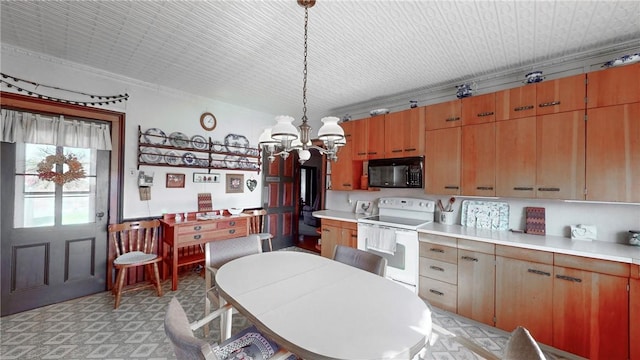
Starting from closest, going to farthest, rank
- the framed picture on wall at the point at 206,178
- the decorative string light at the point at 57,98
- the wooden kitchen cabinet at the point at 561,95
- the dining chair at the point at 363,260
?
1. the dining chair at the point at 363,260
2. the wooden kitchen cabinet at the point at 561,95
3. the decorative string light at the point at 57,98
4. the framed picture on wall at the point at 206,178

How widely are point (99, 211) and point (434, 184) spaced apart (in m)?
4.24

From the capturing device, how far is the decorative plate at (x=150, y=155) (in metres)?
3.32

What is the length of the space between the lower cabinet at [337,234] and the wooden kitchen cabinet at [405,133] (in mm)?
1192

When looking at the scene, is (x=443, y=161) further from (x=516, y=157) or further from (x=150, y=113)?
(x=150, y=113)

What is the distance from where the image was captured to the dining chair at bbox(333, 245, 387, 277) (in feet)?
6.29

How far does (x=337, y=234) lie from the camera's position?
12.1 ft

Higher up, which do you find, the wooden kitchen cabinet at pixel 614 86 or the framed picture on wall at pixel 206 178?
the wooden kitchen cabinet at pixel 614 86

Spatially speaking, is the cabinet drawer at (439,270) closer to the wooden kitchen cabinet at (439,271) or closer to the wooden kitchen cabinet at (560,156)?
the wooden kitchen cabinet at (439,271)

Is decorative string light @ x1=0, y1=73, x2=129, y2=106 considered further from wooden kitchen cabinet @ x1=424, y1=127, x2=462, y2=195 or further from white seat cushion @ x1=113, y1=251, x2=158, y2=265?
wooden kitchen cabinet @ x1=424, y1=127, x2=462, y2=195

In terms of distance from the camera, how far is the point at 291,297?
141 centimetres

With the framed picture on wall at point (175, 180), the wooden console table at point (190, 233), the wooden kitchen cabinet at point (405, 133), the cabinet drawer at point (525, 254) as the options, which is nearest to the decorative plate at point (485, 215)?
the cabinet drawer at point (525, 254)

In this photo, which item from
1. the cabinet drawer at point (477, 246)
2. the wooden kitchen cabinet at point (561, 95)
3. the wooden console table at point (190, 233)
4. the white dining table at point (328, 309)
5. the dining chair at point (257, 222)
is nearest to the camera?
the white dining table at point (328, 309)

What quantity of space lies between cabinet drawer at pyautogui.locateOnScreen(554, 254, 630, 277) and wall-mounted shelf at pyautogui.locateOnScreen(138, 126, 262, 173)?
4206 millimetres

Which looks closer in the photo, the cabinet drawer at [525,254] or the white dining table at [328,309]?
the white dining table at [328,309]
